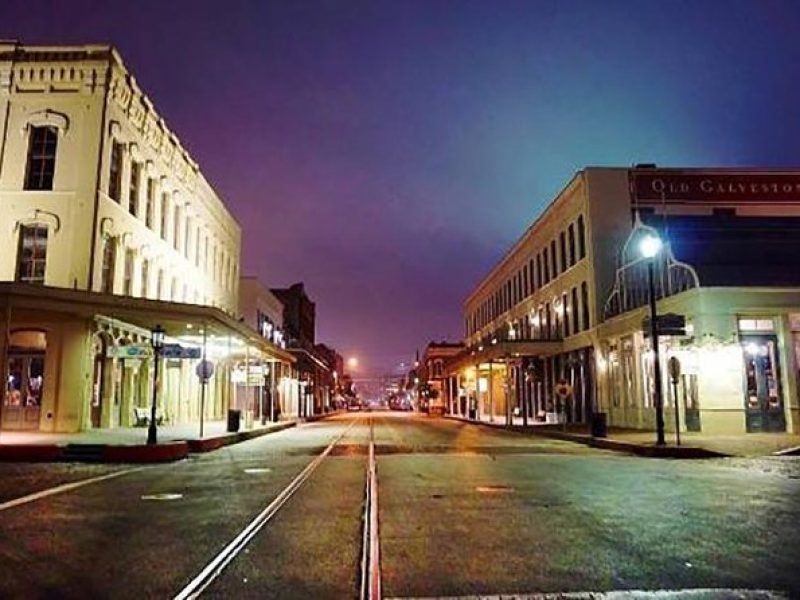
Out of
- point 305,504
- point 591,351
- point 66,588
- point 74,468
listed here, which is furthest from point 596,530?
point 591,351

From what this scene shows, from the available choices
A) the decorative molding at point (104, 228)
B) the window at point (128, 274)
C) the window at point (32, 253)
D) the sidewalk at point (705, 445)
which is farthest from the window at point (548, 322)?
the window at point (32, 253)

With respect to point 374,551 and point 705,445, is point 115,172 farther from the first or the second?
point 374,551

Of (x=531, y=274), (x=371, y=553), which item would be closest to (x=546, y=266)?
(x=531, y=274)

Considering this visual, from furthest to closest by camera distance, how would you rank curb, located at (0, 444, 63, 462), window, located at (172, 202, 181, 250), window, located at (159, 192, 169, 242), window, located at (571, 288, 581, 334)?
1. window, located at (571, 288, 581, 334)
2. window, located at (172, 202, 181, 250)
3. window, located at (159, 192, 169, 242)
4. curb, located at (0, 444, 63, 462)

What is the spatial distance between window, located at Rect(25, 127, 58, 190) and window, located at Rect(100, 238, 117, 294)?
2.96 meters

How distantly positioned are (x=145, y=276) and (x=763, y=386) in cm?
2581

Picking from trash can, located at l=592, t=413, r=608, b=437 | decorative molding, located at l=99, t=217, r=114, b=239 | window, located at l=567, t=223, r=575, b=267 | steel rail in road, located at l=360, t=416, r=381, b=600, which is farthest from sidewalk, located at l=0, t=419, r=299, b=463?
window, located at l=567, t=223, r=575, b=267

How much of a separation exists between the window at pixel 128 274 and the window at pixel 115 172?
245 cm

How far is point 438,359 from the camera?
114 meters

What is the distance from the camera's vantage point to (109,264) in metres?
28.9

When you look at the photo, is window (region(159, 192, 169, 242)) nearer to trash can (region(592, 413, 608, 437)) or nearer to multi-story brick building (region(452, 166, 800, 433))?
multi-story brick building (region(452, 166, 800, 433))

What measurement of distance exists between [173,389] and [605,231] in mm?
23860

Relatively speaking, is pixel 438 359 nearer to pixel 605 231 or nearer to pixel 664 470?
pixel 605 231

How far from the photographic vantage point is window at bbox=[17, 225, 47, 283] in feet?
88.6
